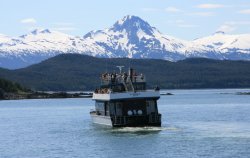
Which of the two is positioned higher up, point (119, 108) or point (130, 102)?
point (130, 102)

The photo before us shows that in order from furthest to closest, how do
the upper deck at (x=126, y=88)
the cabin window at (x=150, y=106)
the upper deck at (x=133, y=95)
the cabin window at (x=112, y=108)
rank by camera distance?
the cabin window at (x=112, y=108), the cabin window at (x=150, y=106), the upper deck at (x=126, y=88), the upper deck at (x=133, y=95)

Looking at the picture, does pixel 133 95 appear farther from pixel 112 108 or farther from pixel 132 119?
pixel 112 108

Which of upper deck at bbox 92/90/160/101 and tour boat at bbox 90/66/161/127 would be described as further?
tour boat at bbox 90/66/161/127

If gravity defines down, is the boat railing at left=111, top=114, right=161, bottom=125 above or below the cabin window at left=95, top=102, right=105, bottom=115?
below

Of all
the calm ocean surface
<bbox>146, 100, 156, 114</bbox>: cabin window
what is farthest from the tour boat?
the calm ocean surface

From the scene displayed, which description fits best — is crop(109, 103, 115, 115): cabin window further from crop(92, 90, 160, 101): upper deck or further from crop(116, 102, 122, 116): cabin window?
crop(92, 90, 160, 101): upper deck

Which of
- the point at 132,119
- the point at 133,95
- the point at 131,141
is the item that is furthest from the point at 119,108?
the point at 131,141

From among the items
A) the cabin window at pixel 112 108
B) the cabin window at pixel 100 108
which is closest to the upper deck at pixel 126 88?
the cabin window at pixel 112 108

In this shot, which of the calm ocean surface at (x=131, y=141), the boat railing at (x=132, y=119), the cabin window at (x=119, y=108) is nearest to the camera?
the calm ocean surface at (x=131, y=141)

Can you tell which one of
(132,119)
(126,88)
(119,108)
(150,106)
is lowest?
(132,119)

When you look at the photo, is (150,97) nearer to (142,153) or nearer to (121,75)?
(121,75)

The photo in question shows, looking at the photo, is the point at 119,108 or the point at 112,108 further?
the point at 112,108

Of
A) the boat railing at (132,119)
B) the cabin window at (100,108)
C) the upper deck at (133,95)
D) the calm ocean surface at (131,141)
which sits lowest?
the calm ocean surface at (131,141)

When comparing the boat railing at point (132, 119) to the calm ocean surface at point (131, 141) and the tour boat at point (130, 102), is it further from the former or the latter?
the calm ocean surface at point (131, 141)
